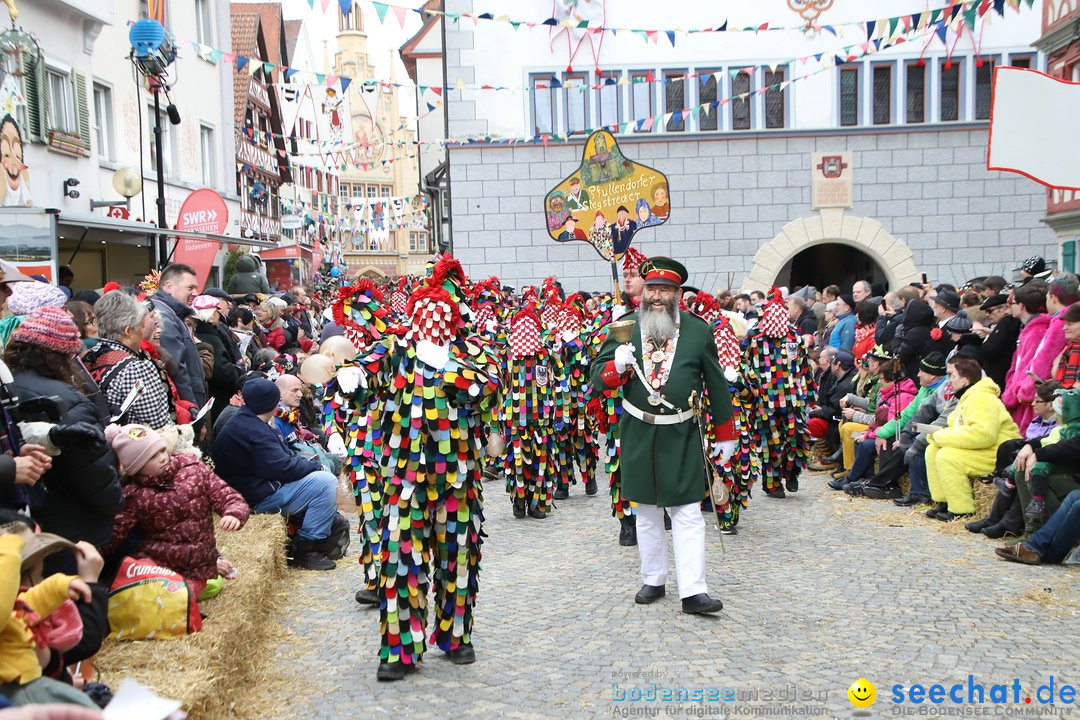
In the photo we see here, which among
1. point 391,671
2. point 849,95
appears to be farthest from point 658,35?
point 391,671

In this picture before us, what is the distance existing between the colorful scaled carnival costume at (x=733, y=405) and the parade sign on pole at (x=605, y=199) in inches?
241

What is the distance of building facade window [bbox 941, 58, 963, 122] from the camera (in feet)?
68.7

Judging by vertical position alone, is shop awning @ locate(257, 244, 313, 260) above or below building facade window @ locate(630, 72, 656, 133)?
below

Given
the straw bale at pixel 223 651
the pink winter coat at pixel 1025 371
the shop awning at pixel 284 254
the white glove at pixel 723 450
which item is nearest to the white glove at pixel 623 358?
the white glove at pixel 723 450

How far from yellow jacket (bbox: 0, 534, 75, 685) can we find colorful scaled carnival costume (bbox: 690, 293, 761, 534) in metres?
5.45

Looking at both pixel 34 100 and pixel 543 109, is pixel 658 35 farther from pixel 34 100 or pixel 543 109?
pixel 34 100

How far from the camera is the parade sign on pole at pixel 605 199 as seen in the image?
15219 millimetres

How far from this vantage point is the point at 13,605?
3023 mm

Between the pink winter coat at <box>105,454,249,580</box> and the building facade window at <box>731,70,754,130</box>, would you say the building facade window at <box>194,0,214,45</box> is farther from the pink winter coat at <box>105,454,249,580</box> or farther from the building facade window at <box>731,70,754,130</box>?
the pink winter coat at <box>105,454,249,580</box>

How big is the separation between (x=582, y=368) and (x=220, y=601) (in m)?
4.42

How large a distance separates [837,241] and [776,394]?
40.0 ft

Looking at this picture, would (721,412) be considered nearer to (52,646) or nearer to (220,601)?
(220,601)

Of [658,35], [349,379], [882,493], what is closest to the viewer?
[349,379]

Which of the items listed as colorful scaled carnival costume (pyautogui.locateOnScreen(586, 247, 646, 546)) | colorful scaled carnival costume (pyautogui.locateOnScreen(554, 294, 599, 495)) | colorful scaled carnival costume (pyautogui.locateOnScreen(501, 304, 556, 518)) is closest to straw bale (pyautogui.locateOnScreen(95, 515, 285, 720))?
colorful scaled carnival costume (pyautogui.locateOnScreen(586, 247, 646, 546))
